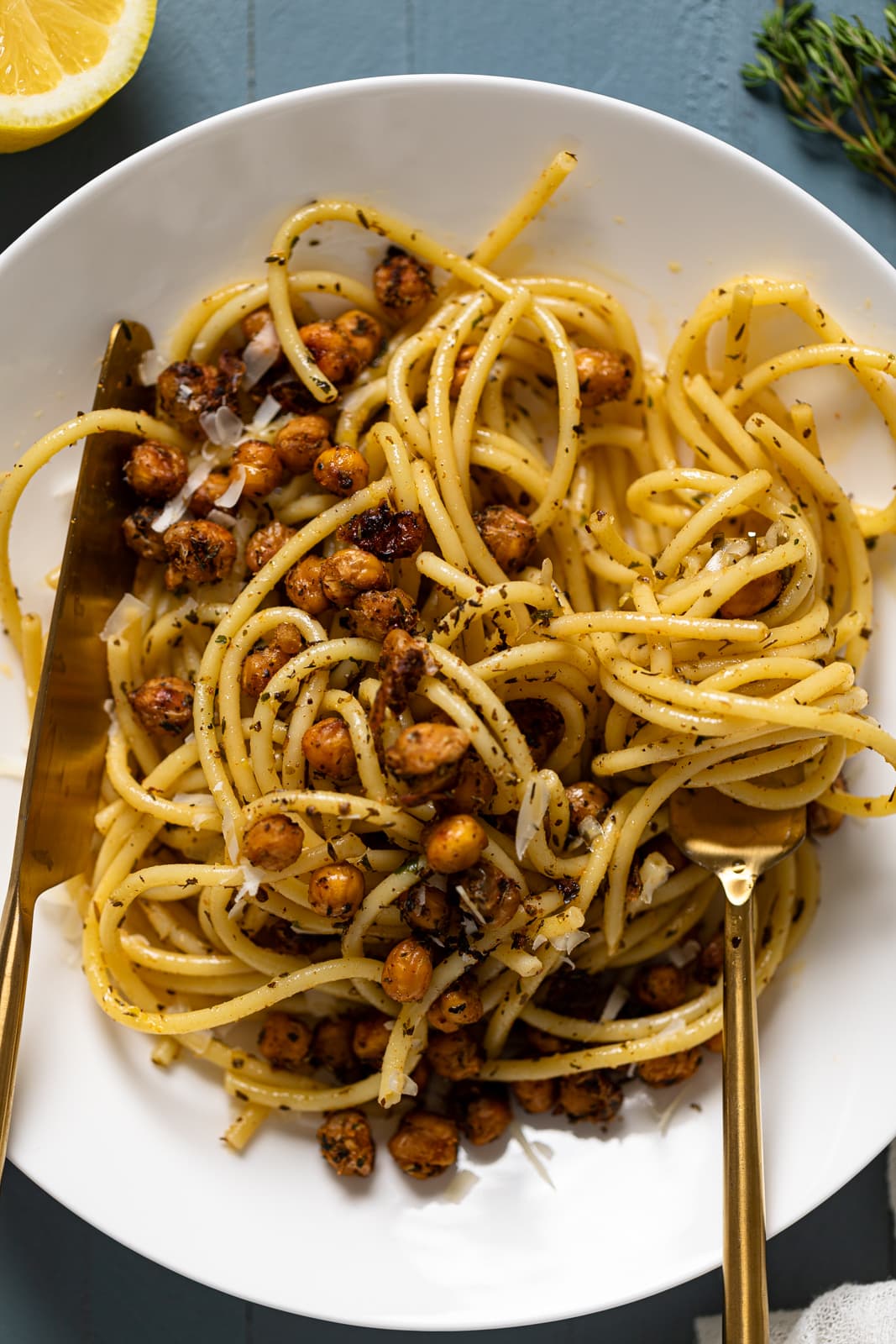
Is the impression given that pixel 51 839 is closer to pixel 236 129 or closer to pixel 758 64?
pixel 236 129

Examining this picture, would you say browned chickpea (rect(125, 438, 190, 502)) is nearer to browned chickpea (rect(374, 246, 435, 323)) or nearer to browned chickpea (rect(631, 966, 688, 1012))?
browned chickpea (rect(374, 246, 435, 323))

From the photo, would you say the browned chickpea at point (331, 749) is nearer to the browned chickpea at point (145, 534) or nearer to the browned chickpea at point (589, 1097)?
the browned chickpea at point (145, 534)

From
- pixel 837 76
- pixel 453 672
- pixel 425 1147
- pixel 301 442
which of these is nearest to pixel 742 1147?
pixel 425 1147

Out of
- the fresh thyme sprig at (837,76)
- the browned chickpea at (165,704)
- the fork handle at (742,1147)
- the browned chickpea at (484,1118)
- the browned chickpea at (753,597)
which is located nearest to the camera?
the fork handle at (742,1147)

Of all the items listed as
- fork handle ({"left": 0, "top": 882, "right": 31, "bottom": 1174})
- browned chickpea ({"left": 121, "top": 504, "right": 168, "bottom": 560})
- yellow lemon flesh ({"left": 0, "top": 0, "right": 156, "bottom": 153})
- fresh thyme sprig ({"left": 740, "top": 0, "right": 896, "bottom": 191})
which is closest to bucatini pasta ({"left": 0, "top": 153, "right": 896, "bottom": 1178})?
browned chickpea ({"left": 121, "top": 504, "right": 168, "bottom": 560})

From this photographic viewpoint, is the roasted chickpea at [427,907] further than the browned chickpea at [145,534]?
No

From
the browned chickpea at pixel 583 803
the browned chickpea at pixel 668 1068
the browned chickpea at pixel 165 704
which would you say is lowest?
the browned chickpea at pixel 668 1068

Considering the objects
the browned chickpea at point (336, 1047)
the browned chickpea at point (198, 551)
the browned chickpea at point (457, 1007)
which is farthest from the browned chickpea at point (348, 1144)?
the browned chickpea at point (198, 551)

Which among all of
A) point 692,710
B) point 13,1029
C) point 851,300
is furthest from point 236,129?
point 13,1029
